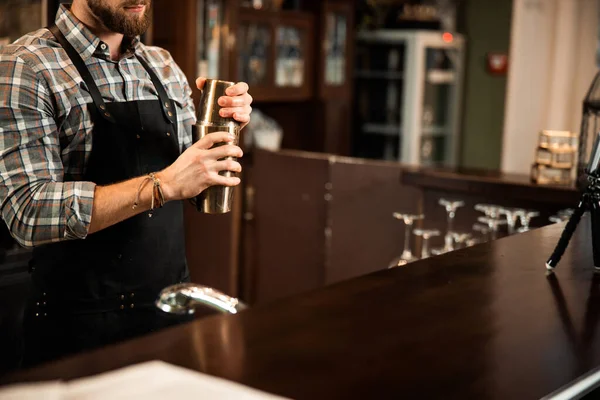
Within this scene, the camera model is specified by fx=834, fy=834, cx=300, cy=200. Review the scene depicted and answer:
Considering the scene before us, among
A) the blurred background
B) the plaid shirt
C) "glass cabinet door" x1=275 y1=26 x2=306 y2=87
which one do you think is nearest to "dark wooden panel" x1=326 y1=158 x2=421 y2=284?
the blurred background

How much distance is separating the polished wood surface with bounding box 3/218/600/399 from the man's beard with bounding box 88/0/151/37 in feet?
2.72

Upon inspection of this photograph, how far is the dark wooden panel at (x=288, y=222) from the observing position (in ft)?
14.7

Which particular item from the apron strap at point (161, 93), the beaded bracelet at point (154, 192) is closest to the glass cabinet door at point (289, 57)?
the apron strap at point (161, 93)

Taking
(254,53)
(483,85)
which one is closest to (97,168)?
(254,53)

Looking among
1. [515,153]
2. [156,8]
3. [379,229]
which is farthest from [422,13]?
[379,229]

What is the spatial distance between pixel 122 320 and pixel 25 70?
659 mm

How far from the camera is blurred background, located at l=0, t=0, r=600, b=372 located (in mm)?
3518

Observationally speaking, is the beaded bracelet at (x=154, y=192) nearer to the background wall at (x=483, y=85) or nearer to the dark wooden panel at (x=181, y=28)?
the dark wooden panel at (x=181, y=28)

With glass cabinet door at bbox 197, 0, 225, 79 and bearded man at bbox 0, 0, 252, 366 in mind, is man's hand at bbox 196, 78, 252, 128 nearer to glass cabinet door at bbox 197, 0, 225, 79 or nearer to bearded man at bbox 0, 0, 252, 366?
bearded man at bbox 0, 0, 252, 366

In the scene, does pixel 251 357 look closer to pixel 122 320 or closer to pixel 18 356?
pixel 122 320

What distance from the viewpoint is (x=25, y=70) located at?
1.91 metres

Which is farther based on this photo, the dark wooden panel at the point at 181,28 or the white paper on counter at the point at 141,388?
the dark wooden panel at the point at 181,28

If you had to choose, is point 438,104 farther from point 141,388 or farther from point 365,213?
point 141,388

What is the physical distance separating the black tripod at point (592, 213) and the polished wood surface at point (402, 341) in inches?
3.2
